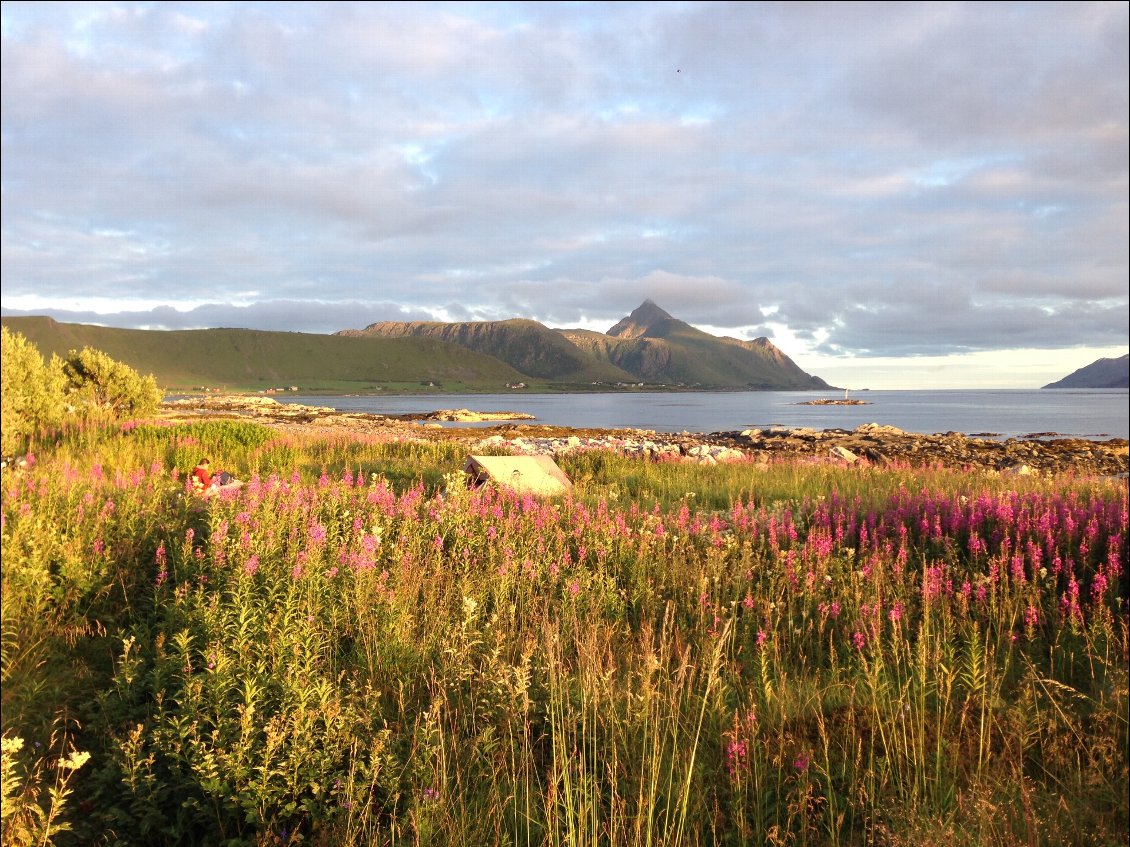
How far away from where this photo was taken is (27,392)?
12953 mm

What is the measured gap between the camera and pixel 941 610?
17.5 ft

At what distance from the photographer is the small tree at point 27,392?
11.8 m

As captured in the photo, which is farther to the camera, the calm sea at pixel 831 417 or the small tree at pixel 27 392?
the calm sea at pixel 831 417

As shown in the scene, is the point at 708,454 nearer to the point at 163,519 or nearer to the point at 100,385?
the point at 163,519

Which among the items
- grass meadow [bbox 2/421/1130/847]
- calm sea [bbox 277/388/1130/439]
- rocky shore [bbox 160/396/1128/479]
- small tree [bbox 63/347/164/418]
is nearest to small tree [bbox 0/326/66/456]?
grass meadow [bbox 2/421/1130/847]

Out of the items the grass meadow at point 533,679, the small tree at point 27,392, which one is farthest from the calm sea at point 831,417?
the grass meadow at point 533,679

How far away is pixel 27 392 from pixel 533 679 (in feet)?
44.7

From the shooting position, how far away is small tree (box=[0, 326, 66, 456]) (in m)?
11.8

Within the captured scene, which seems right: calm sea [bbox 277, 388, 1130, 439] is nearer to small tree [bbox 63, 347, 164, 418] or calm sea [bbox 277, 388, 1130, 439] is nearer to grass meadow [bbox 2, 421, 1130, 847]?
small tree [bbox 63, 347, 164, 418]

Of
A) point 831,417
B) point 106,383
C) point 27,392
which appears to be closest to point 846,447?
point 27,392

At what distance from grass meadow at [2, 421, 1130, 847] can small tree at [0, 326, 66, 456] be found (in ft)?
17.9

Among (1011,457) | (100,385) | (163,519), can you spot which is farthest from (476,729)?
(1011,457)

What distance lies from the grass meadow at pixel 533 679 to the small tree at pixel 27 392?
5.46 metres

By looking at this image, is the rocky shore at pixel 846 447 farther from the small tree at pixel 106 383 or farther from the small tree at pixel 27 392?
the small tree at pixel 27 392
